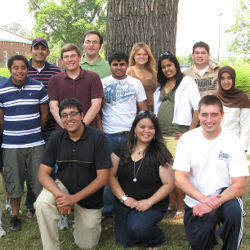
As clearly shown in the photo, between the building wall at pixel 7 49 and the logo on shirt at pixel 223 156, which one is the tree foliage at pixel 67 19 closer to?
the building wall at pixel 7 49

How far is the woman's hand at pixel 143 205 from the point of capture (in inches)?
132

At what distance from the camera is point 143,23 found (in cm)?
477

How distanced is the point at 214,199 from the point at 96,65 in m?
2.52

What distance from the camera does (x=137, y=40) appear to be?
4836mm

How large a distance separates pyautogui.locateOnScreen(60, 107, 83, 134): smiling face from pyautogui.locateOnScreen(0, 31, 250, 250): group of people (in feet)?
0.04

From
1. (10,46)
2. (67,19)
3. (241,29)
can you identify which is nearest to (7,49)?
(10,46)

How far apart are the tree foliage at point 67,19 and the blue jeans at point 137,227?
39771 mm

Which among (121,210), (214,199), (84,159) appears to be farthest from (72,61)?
(214,199)

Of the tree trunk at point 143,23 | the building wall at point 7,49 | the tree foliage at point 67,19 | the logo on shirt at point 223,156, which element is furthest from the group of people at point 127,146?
the building wall at point 7,49

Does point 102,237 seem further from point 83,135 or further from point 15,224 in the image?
point 83,135

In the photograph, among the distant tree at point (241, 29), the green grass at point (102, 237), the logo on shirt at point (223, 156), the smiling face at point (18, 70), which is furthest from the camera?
the distant tree at point (241, 29)

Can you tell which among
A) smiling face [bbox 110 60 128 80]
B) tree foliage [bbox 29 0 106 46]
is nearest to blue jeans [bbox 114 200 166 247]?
smiling face [bbox 110 60 128 80]

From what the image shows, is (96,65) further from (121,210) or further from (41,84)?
(121,210)

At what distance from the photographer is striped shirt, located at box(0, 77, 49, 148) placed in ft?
12.5
